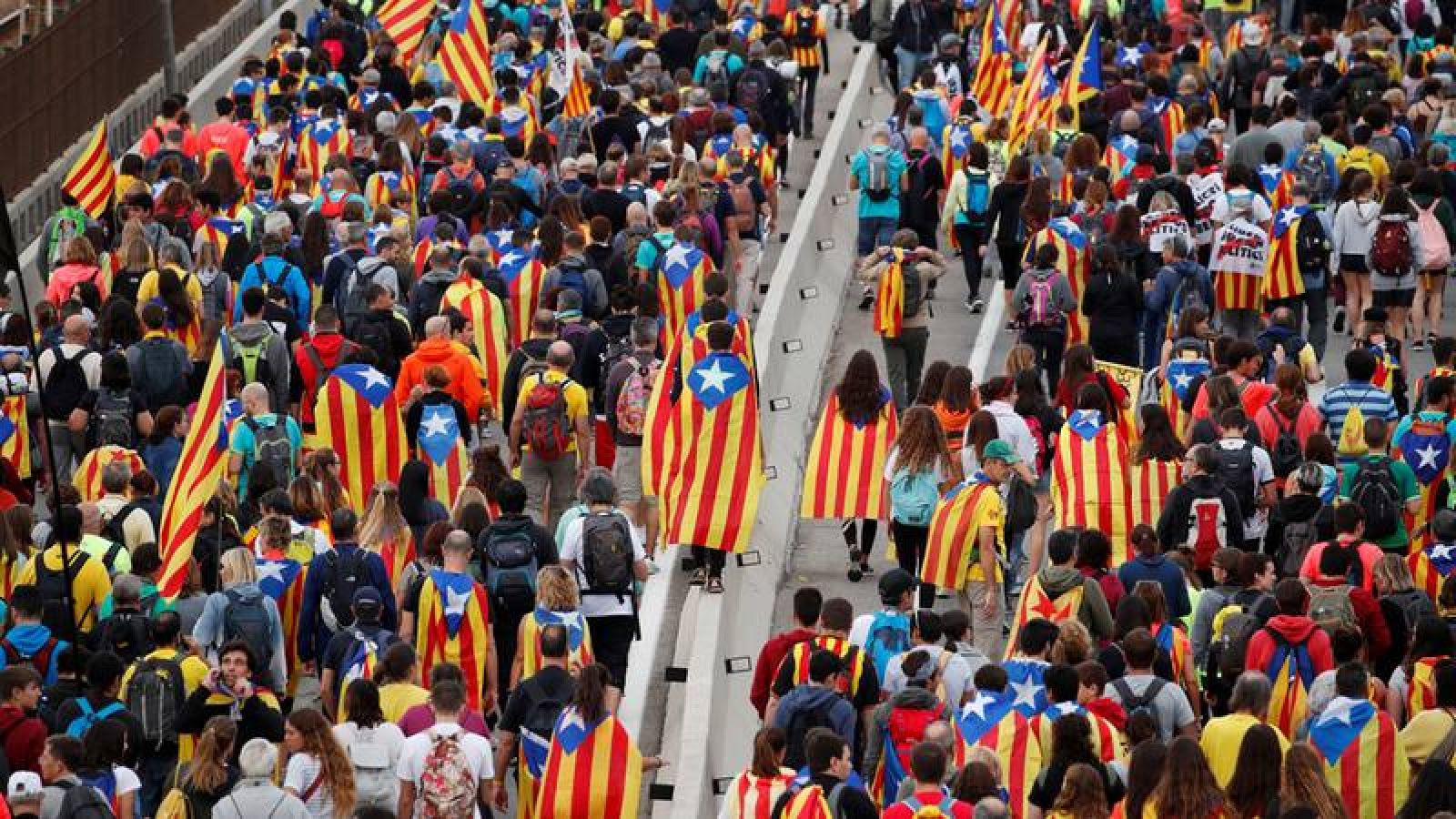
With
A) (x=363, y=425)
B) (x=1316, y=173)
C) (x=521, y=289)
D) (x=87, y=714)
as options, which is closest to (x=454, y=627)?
(x=87, y=714)

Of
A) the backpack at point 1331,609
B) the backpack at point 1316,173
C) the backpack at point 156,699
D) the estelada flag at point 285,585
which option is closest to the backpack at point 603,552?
the estelada flag at point 285,585

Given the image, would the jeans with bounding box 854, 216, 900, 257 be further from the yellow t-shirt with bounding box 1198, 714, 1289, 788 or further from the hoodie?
the yellow t-shirt with bounding box 1198, 714, 1289, 788

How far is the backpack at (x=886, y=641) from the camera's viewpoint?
1516cm

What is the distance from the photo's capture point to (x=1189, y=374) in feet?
64.1

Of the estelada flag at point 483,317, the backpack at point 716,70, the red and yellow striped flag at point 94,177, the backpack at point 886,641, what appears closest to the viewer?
the backpack at point 886,641

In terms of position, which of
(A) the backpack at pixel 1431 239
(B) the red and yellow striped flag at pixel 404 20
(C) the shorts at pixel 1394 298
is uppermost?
(B) the red and yellow striped flag at pixel 404 20

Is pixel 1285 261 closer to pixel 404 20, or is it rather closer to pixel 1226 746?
pixel 1226 746

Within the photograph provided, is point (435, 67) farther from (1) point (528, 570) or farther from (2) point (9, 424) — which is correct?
(1) point (528, 570)

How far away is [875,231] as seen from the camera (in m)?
24.4

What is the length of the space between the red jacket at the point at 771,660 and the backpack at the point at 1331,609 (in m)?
2.43

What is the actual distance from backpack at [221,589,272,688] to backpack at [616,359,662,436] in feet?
13.2

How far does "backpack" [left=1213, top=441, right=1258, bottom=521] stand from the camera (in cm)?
1789

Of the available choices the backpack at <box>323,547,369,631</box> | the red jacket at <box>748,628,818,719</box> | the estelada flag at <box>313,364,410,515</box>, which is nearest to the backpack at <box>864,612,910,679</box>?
the red jacket at <box>748,628,818,719</box>

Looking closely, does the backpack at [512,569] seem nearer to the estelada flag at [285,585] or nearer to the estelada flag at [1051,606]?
the estelada flag at [285,585]
